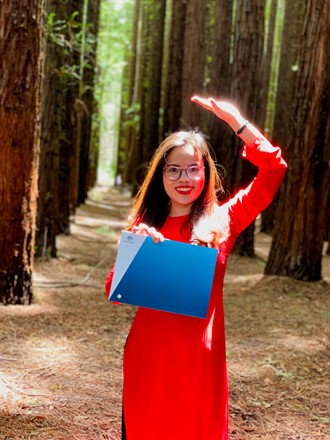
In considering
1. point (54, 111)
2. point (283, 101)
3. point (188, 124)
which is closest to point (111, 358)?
point (54, 111)

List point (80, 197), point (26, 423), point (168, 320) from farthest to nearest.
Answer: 1. point (80, 197)
2. point (26, 423)
3. point (168, 320)

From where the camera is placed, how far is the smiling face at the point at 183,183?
256 centimetres

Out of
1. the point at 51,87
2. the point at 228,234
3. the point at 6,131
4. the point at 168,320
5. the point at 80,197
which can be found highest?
the point at 51,87

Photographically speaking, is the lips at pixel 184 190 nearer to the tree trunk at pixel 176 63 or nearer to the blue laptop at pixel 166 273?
the blue laptop at pixel 166 273

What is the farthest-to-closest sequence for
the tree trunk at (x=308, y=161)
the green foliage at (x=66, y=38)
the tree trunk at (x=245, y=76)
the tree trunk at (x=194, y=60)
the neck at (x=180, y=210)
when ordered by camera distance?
the tree trunk at (x=194, y=60), the tree trunk at (x=245, y=76), the green foliage at (x=66, y=38), the tree trunk at (x=308, y=161), the neck at (x=180, y=210)

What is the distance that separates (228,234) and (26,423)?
1.88 meters

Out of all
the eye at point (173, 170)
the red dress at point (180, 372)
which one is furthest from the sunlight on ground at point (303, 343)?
the eye at point (173, 170)

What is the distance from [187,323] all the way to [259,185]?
26.9 inches

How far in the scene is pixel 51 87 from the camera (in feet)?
28.1

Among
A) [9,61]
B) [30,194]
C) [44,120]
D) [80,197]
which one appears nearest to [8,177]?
[30,194]

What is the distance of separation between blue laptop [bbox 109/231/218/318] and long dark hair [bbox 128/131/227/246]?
26 cm

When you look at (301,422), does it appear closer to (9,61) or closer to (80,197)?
(9,61)

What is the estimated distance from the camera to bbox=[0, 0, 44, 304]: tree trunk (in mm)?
5508

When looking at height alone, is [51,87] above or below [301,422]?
above
